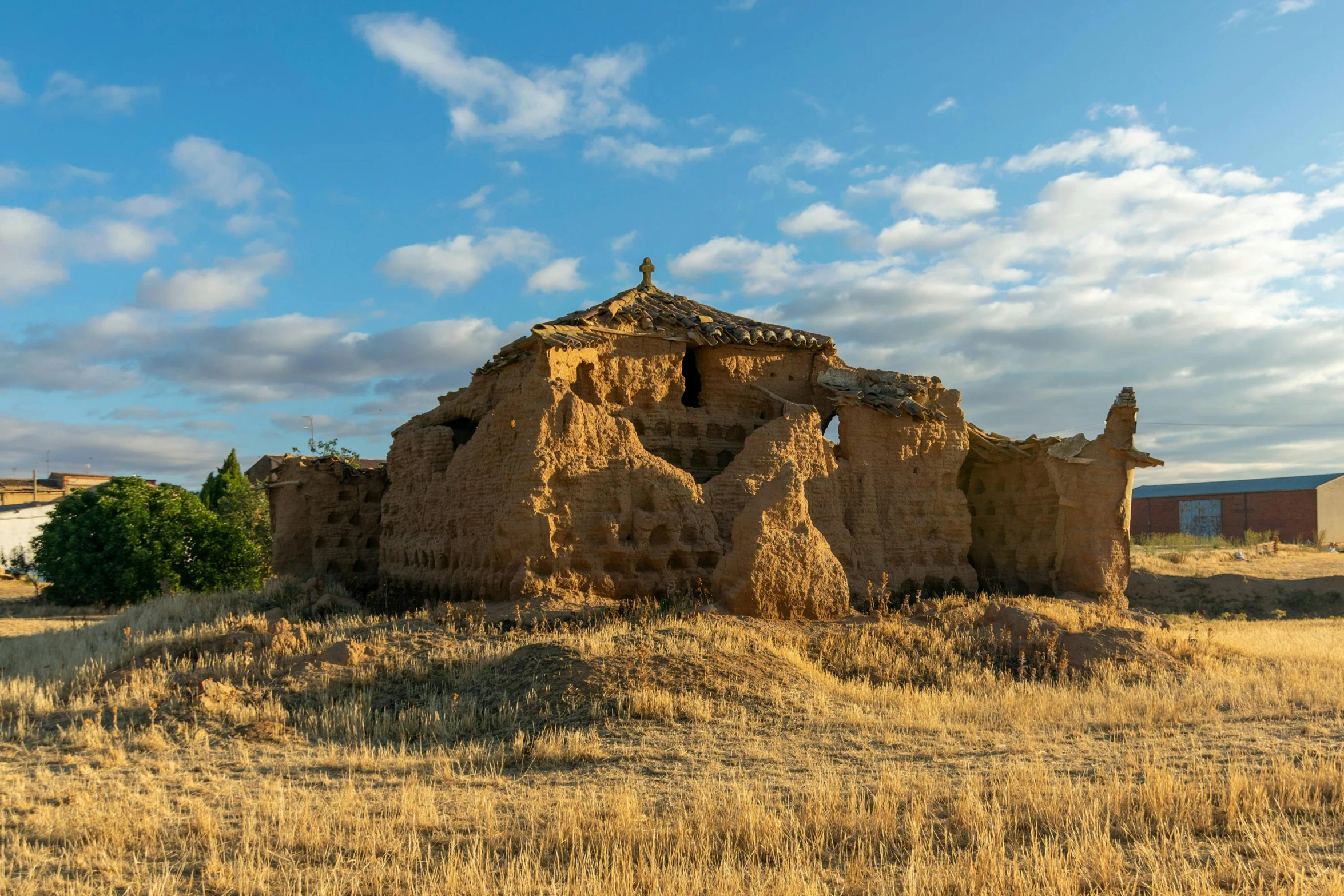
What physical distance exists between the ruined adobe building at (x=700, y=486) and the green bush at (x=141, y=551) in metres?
6.59

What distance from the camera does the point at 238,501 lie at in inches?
1257

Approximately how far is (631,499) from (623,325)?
2879 mm

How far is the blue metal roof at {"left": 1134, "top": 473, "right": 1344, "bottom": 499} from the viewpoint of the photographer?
44875 mm

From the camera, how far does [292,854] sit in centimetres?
519

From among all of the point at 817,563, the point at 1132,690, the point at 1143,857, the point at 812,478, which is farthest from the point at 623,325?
the point at 1143,857

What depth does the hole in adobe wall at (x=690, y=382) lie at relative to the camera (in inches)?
642

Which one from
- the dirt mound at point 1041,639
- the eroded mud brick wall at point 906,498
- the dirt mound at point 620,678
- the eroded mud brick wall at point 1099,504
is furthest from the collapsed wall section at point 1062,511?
the dirt mound at point 620,678

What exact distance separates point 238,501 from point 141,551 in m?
9.11

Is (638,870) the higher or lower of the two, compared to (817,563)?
lower

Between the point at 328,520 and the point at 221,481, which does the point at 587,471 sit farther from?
the point at 221,481

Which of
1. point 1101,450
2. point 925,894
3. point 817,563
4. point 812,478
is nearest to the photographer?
point 925,894

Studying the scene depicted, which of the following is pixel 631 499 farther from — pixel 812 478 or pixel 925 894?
pixel 925 894

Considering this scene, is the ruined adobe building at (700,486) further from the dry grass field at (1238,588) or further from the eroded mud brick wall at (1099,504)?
the dry grass field at (1238,588)

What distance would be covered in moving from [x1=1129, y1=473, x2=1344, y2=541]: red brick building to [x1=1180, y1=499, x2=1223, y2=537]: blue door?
0.10 feet
